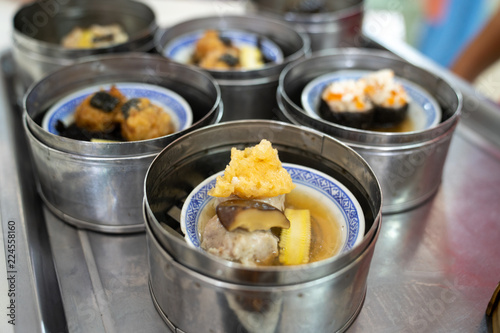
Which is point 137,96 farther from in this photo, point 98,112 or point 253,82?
point 253,82

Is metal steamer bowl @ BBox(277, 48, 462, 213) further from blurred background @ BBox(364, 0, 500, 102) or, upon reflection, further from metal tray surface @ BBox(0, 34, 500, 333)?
blurred background @ BBox(364, 0, 500, 102)

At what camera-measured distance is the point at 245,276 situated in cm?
115

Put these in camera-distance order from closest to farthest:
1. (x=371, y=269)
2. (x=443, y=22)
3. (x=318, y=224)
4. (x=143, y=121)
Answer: (x=318, y=224), (x=371, y=269), (x=143, y=121), (x=443, y=22)

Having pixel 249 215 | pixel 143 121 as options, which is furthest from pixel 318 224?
pixel 143 121

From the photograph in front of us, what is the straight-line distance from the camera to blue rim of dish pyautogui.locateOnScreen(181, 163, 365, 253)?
1412 mm

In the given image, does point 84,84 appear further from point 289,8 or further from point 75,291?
point 289,8

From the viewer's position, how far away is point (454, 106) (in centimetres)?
204

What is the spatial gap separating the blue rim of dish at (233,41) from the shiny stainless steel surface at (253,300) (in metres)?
1.46

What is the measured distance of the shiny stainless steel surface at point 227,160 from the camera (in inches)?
57.4

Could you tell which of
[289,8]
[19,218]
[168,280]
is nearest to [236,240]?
[168,280]

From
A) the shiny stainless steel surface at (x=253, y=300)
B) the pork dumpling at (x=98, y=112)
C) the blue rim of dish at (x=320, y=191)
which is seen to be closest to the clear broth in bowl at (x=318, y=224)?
the blue rim of dish at (x=320, y=191)

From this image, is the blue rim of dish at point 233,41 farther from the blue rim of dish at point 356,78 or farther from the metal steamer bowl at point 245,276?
the metal steamer bowl at point 245,276

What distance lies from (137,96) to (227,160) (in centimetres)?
64

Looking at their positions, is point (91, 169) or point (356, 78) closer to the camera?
point (91, 169)
